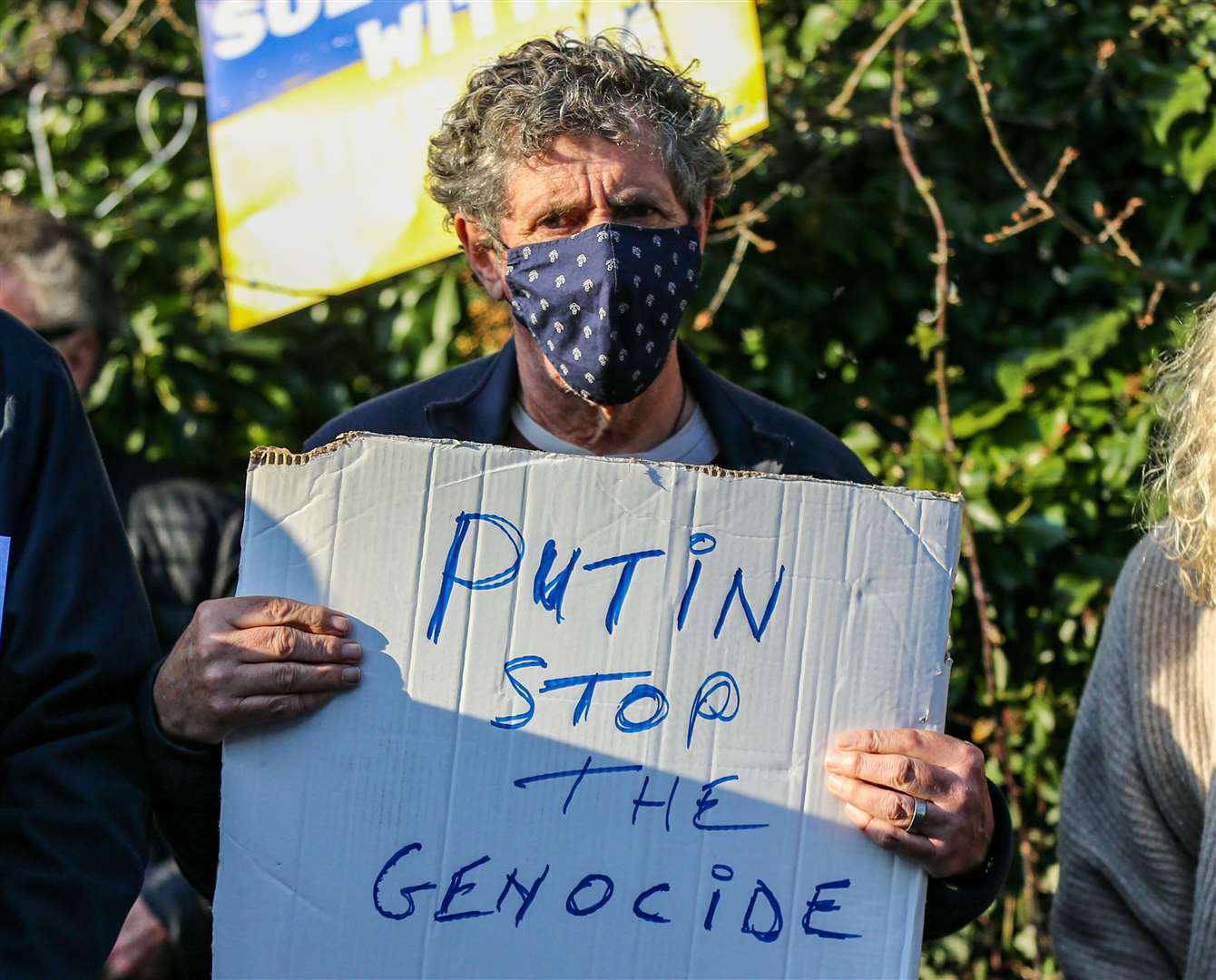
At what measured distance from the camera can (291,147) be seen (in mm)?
3154

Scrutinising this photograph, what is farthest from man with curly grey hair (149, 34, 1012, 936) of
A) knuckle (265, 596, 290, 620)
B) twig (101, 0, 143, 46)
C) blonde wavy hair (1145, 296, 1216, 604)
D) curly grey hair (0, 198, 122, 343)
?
twig (101, 0, 143, 46)

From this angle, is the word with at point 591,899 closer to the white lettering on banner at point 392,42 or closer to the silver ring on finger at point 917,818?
the silver ring on finger at point 917,818

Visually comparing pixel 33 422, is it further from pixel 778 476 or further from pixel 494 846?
pixel 778 476

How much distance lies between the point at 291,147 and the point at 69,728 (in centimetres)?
190

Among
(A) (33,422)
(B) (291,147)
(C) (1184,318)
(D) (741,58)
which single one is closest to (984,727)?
(C) (1184,318)

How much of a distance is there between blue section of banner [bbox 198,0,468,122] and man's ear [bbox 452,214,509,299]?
1162 millimetres

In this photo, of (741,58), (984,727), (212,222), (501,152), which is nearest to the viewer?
(501,152)

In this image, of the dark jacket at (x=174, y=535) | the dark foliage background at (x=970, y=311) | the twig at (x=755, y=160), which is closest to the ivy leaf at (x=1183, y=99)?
the dark foliage background at (x=970, y=311)

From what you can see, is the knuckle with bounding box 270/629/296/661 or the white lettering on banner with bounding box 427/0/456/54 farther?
the white lettering on banner with bounding box 427/0/456/54

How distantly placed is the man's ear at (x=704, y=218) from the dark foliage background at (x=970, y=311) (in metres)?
0.90

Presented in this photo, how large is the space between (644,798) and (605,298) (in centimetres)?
64

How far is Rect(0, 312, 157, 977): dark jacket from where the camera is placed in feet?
4.83

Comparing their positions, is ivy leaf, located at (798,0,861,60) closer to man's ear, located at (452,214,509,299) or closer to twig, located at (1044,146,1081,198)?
twig, located at (1044,146,1081,198)

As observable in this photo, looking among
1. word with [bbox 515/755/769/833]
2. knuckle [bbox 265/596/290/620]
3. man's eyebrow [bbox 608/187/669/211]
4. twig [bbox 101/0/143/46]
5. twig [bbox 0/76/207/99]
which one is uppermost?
man's eyebrow [bbox 608/187/669/211]
